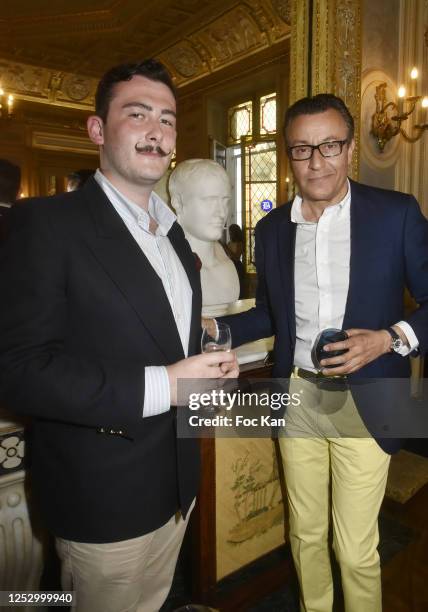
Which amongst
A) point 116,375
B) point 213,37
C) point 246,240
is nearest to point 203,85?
point 213,37

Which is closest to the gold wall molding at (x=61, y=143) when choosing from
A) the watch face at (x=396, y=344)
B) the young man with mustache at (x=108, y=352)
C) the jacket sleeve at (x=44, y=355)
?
the young man with mustache at (x=108, y=352)

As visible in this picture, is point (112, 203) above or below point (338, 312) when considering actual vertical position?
above

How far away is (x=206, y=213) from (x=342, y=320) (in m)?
0.95

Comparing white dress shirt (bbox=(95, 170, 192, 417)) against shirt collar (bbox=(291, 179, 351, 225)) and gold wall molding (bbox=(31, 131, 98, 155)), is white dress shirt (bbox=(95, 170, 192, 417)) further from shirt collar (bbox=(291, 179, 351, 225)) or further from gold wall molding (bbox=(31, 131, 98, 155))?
gold wall molding (bbox=(31, 131, 98, 155))

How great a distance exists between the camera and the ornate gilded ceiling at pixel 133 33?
6.77 metres

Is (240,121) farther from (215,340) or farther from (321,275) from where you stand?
(215,340)

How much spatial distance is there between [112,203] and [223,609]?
190 cm

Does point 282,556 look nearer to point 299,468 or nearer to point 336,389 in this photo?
point 299,468

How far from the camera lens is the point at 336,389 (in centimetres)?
171

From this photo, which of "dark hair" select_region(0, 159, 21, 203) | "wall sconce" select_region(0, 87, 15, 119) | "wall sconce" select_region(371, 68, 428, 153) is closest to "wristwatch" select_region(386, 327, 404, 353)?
"dark hair" select_region(0, 159, 21, 203)

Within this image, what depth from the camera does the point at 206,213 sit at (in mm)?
2303

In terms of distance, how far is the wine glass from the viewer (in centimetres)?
132

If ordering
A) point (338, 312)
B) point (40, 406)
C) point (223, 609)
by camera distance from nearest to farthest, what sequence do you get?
point (40, 406)
point (338, 312)
point (223, 609)

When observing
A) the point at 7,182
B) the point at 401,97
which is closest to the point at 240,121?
the point at 401,97
